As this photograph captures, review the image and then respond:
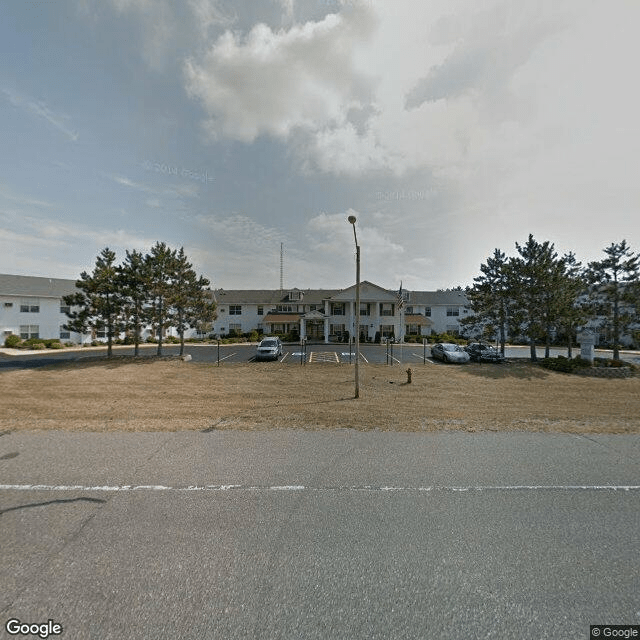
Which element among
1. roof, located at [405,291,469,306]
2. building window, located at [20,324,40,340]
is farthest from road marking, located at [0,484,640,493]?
roof, located at [405,291,469,306]

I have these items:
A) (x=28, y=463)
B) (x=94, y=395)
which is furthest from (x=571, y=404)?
(x=94, y=395)

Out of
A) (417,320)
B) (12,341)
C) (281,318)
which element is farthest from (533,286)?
(12,341)

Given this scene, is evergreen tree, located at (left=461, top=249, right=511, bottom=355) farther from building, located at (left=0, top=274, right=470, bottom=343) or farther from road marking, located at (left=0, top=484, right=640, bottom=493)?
road marking, located at (left=0, top=484, right=640, bottom=493)

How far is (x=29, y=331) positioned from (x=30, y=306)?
2.68m

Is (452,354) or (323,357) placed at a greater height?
(452,354)

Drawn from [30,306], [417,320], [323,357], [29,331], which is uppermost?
[30,306]

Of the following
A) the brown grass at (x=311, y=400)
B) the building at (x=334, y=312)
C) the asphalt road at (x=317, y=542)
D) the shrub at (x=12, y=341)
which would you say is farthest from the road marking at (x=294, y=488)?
the shrub at (x=12, y=341)

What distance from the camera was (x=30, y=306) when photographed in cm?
3244

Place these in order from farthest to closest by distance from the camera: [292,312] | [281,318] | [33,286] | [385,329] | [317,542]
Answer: [292,312] → [281,318] → [385,329] → [33,286] → [317,542]

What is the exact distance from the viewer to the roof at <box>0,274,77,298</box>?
31.8 metres

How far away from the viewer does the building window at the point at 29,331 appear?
31812 millimetres

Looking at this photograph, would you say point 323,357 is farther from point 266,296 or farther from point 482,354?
point 266,296

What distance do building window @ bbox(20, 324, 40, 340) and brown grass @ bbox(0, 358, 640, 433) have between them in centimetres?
2130

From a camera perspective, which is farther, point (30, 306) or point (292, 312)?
point (292, 312)
